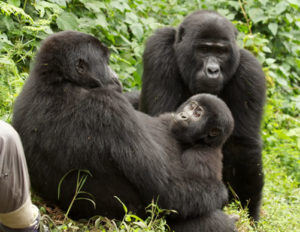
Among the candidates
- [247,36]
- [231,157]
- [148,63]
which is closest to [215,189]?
[231,157]

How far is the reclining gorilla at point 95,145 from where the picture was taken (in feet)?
12.0

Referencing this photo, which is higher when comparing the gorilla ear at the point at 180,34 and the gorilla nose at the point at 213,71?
the gorilla ear at the point at 180,34

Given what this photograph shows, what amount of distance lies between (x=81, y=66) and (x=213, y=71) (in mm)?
A: 1710

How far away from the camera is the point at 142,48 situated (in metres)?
7.11

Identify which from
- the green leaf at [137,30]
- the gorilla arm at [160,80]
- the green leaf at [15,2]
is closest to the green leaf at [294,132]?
the green leaf at [137,30]

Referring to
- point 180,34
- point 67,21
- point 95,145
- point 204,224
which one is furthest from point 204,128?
point 67,21

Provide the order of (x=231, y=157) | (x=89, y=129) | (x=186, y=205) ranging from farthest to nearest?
(x=231, y=157)
(x=186, y=205)
(x=89, y=129)

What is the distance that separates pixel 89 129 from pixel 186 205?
3.11 ft

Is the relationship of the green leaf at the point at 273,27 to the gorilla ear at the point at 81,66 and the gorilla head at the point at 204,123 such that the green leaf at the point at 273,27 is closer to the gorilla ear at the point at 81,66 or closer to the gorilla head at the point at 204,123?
the gorilla head at the point at 204,123

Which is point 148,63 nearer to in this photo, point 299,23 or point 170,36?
point 170,36

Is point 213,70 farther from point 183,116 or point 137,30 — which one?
point 137,30

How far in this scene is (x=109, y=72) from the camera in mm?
4016

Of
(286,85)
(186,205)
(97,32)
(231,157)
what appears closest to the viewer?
(186,205)

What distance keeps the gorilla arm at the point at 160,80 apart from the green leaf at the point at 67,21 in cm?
112
